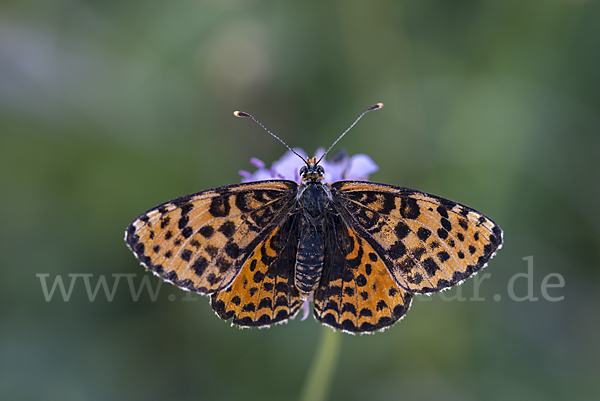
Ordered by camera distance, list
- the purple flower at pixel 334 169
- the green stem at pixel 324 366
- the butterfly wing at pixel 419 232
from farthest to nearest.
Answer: the purple flower at pixel 334 169 < the green stem at pixel 324 366 < the butterfly wing at pixel 419 232

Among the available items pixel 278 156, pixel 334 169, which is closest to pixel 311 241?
pixel 334 169

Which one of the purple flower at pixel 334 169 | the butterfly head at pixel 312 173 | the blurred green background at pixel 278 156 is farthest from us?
the blurred green background at pixel 278 156

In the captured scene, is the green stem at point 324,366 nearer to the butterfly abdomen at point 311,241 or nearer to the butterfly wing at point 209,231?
the butterfly abdomen at point 311,241

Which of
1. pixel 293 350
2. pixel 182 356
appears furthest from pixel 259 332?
pixel 182 356

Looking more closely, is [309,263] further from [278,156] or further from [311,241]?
[278,156]

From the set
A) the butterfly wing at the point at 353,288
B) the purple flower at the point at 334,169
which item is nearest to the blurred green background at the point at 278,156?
the purple flower at the point at 334,169

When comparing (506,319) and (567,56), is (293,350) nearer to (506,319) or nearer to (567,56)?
(506,319)

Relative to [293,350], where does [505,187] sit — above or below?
above

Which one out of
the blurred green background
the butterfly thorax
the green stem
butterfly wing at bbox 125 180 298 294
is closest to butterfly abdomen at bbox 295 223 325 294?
the butterfly thorax

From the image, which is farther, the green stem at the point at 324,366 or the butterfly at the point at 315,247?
the green stem at the point at 324,366
